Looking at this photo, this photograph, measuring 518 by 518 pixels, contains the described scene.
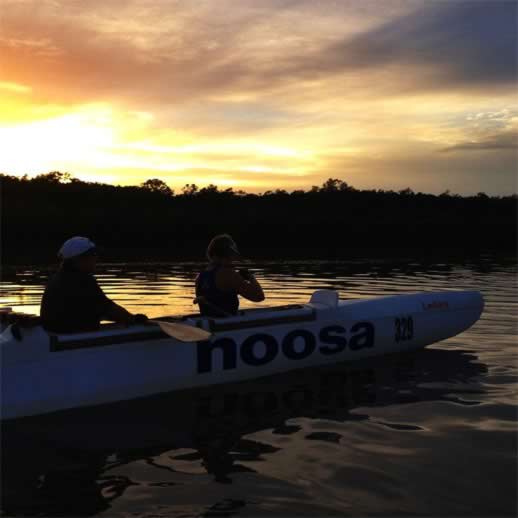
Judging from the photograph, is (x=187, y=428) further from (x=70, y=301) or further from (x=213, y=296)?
(x=213, y=296)

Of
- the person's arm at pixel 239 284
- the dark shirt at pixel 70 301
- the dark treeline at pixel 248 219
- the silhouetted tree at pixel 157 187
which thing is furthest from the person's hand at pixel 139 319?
the silhouetted tree at pixel 157 187

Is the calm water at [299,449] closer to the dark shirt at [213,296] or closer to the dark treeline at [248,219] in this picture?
the dark shirt at [213,296]

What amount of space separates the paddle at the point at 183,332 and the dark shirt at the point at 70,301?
0.54 m

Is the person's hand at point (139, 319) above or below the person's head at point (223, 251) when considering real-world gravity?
below

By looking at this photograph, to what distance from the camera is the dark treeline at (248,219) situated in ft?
139

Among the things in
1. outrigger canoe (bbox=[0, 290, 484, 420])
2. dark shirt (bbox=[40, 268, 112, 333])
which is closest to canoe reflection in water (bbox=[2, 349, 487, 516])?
outrigger canoe (bbox=[0, 290, 484, 420])

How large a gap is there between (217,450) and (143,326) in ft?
5.22

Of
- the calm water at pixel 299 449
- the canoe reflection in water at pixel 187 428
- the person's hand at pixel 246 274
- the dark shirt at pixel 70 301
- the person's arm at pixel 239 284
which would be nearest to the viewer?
the calm water at pixel 299 449

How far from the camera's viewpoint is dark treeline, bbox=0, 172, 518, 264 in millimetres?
42281

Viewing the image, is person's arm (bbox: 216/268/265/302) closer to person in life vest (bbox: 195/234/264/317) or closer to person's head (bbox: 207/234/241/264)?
person in life vest (bbox: 195/234/264/317)

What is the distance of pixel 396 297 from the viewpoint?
27.3ft

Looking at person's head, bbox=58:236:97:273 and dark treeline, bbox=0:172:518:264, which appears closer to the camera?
person's head, bbox=58:236:97:273

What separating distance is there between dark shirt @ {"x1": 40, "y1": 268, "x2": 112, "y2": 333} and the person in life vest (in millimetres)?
1413

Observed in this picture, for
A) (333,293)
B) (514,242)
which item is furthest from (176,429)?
(514,242)
